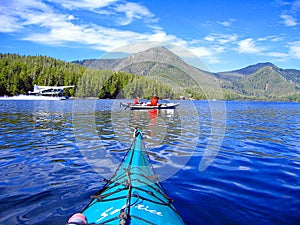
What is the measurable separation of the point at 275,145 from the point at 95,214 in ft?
47.1

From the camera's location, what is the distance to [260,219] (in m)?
6.21

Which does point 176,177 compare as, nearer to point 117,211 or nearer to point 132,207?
point 132,207

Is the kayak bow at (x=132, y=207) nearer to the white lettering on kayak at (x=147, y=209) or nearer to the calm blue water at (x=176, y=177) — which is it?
the white lettering on kayak at (x=147, y=209)

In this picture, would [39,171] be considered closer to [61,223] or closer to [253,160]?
[61,223]

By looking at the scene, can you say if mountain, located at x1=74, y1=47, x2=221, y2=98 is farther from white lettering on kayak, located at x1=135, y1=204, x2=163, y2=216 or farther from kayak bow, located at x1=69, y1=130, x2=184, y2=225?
white lettering on kayak, located at x1=135, y1=204, x2=163, y2=216

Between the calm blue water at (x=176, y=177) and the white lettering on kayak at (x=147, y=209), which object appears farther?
the calm blue water at (x=176, y=177)

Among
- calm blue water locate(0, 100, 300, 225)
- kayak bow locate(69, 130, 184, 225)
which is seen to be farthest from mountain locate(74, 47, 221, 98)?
kayak bow locate(69, 130, 184, 225)

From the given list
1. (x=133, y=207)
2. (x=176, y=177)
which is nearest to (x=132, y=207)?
(x=133, y=207)

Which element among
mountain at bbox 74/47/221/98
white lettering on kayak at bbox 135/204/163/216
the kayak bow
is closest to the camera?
the kayak bow

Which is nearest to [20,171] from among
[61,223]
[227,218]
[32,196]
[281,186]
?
[32,196]

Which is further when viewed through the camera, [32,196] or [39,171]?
[39,171]

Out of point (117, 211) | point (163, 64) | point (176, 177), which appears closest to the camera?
point (117, 211)

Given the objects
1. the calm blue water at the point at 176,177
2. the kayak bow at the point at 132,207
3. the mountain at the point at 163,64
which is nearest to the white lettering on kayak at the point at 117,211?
the kayak bow at the point at 132,207

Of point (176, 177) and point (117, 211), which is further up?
point (117, 211)
